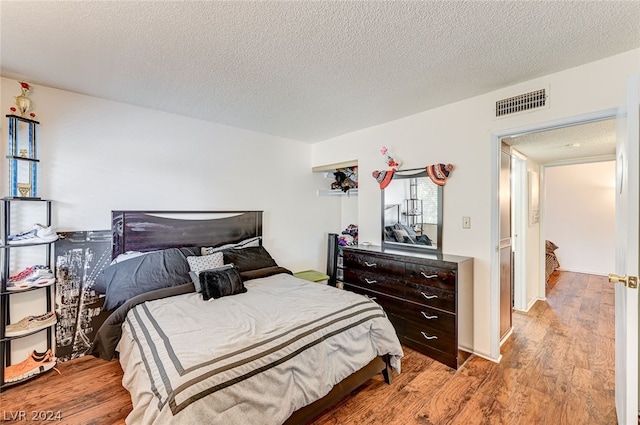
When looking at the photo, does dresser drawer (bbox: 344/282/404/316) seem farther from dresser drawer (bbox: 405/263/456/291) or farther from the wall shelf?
the wall shelf

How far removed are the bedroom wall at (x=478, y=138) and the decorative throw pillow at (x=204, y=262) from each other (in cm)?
197

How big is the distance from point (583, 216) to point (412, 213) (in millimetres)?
5249

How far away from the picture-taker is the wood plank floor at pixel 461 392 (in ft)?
5.93

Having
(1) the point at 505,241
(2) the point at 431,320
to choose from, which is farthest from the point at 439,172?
(2) the point at 431,320

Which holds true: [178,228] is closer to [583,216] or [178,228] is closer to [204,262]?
[204,262]

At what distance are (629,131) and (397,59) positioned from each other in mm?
1335

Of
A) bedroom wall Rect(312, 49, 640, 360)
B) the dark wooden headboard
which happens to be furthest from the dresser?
the dark wooden headboard

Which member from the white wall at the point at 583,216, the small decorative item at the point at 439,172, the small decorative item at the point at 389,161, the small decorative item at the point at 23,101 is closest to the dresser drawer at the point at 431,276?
the small decorative item at the point at 439,172

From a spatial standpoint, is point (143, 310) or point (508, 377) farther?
point (508, 377)

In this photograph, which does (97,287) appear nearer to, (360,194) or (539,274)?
(360,194)

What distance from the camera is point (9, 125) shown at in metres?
2.19

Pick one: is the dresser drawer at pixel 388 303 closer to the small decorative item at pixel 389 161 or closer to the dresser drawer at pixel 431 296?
the dresser drawer at pixel 431 296

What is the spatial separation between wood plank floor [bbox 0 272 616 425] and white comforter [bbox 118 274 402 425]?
304 millimetres

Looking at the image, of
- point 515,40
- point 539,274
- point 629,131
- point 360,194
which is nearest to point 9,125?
point 360,194
